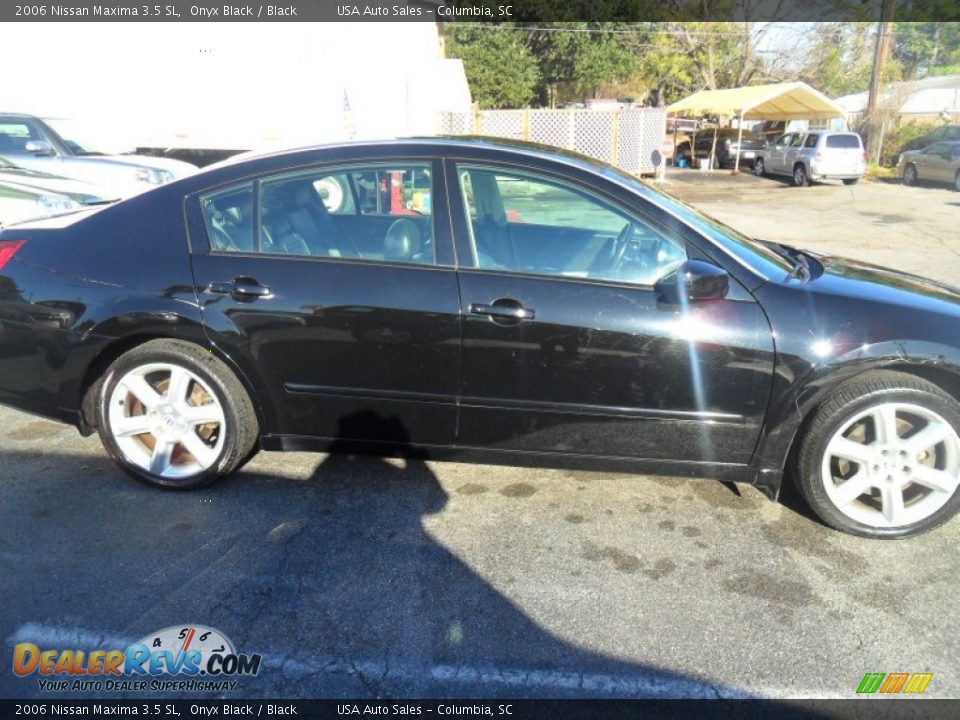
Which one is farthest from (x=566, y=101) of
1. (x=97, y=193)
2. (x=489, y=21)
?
(x=97, y=193)

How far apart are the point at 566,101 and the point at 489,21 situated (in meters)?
10.3

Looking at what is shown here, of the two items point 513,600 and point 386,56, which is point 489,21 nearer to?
point 386,56

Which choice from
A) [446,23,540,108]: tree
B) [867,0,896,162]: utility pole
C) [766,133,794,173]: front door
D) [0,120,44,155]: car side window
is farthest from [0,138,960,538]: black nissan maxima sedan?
[446,23,540,108]: tree

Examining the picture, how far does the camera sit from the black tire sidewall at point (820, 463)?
2.85 metres

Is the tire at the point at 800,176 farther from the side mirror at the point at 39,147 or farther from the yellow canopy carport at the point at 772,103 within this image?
the side mirror at the point at 39,147

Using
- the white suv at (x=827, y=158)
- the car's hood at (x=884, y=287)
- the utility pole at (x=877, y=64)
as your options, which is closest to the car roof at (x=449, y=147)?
the car's hood at (x=884, y=287)

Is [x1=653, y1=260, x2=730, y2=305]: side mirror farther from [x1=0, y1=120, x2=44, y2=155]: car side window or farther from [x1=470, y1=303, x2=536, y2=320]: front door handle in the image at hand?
[x1=0, y1=120, x2=44, y2=155]: car side window

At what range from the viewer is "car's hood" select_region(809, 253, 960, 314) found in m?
2.99

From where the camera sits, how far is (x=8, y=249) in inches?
132

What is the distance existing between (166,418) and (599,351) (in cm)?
205

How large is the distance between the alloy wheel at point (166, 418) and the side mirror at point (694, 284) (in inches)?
82.0

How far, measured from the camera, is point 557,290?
9.62 ft

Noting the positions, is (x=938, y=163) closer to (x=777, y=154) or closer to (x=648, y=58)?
(x=777, y=154)

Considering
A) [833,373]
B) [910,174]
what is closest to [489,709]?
[833,373]
